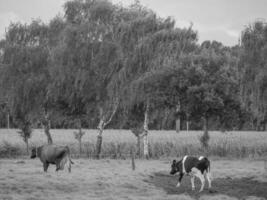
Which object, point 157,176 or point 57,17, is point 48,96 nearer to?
point 57,17

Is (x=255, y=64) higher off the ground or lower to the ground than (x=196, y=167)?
higher

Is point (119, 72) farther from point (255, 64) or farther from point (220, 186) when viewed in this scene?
point (220, 186)

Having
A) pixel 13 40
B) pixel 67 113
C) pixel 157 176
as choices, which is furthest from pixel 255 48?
pixel 13 40

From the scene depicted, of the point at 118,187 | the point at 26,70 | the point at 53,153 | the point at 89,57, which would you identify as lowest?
the point at 118,187

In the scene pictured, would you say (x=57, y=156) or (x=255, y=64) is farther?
(x=255, y=64)

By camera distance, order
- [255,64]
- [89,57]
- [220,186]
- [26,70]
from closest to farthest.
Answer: [220,186] → [255,64] → [89,57] → [26,70]

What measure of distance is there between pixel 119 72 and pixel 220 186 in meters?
20.3

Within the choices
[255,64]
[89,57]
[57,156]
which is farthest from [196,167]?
[89,57]

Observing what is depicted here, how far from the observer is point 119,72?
44.5 m

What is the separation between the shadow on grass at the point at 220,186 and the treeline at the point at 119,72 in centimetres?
1206

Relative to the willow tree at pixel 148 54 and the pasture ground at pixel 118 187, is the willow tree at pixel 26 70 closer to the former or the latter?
the willow tree at pixel 148 54

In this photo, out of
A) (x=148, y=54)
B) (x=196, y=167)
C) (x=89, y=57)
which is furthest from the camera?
(x=89, y=57)

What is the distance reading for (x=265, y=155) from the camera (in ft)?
147

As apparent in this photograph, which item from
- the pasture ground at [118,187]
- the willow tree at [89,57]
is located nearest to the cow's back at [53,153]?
the pasture ground at [118,187]
